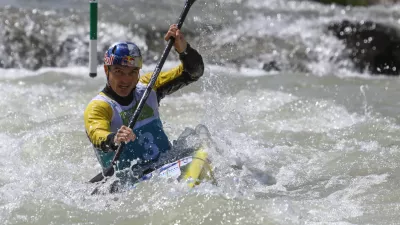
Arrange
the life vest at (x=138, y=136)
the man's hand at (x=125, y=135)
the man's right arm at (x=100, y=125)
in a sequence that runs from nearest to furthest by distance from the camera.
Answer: the man's hand at (x=125, y=135)
the man's right arm at (x=100, y=125)
the life vest at (x=138, y=136)

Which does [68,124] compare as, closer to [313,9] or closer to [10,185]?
[10,185]

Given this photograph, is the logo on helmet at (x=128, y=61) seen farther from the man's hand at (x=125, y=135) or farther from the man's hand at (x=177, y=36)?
the man's hand at (x=125, y=135)

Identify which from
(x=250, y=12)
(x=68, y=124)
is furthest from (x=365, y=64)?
(x=68, y=124)

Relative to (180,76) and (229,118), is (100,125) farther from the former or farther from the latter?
(229,118)

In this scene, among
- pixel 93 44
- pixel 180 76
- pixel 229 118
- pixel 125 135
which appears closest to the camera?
pixel 125 135

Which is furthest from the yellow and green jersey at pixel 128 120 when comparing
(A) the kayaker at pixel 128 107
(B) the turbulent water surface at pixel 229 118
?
(B) the turbulent water surface at pixel 229 118

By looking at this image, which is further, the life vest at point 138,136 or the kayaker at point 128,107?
the life vest at point 138,136

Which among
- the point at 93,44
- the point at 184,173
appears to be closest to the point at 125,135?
the point at 184,173

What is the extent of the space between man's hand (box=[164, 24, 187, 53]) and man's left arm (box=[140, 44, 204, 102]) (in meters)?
0.10

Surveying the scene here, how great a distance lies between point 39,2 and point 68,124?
6122 mm

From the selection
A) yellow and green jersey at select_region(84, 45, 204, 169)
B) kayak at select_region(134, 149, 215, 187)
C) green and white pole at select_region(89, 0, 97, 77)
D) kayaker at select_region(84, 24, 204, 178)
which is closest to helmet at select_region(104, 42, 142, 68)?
kayaker at select_region(84, 24, 204, 178)

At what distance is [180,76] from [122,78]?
0.64 m

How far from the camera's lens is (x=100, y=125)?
5.17m

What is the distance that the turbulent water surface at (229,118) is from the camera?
16.6 feet
